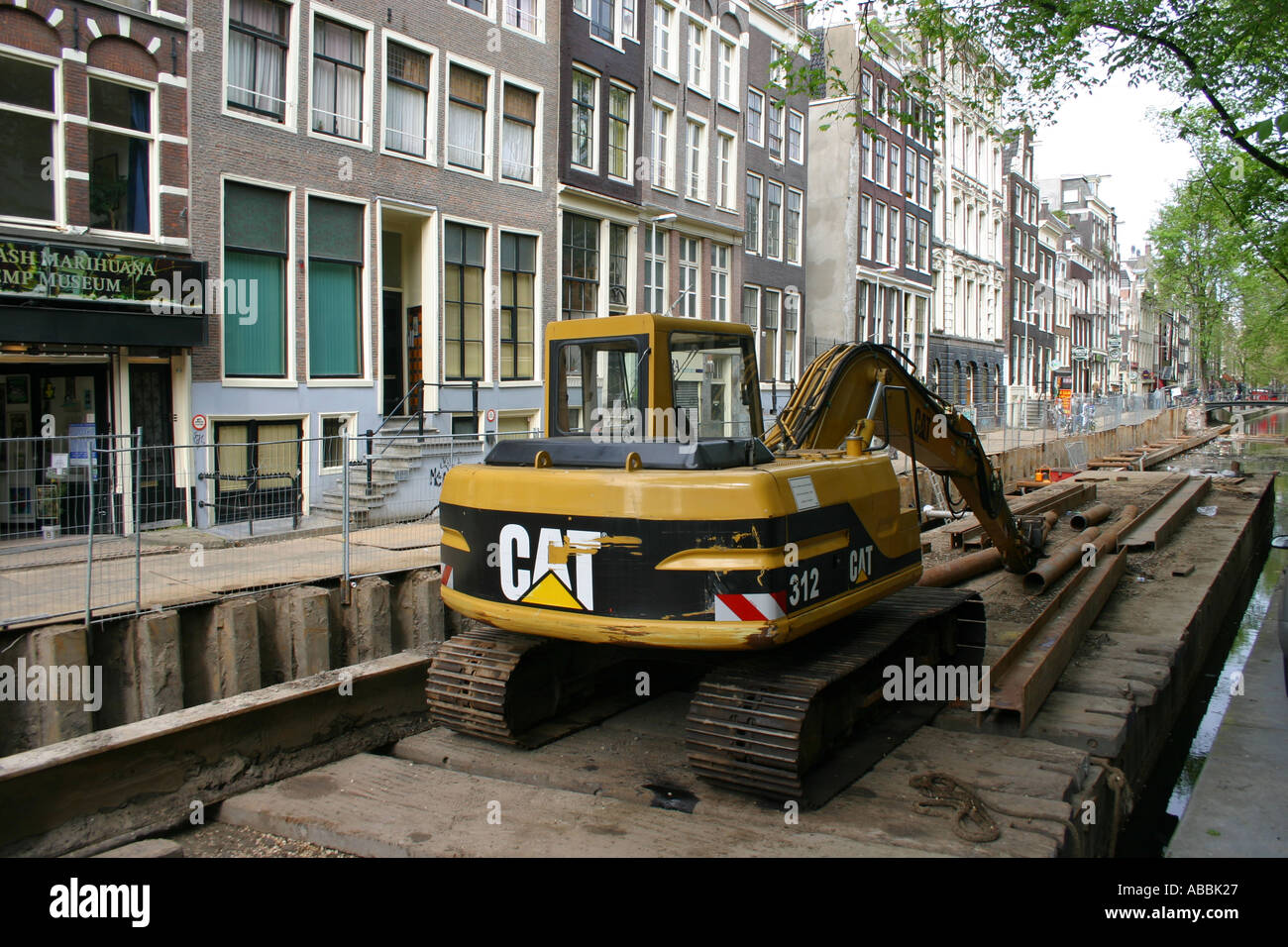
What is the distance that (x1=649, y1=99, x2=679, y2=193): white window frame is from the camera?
24.5 metres

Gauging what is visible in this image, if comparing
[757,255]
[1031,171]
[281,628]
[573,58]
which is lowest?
[281,628]

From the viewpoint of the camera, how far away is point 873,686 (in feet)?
19.8

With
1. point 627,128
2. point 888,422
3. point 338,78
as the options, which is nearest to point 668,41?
point 627,128

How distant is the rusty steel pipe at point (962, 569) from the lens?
936 centimetres

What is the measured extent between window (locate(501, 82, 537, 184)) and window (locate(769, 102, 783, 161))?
1161 cm

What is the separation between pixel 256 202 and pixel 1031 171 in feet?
179

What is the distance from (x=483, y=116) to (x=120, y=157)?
7.95 m

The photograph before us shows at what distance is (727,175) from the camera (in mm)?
27969

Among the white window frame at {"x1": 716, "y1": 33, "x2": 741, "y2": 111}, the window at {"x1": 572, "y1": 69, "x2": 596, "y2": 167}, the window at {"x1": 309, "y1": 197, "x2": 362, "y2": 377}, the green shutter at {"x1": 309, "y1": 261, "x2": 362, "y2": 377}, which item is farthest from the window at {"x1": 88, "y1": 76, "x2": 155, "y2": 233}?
the white window frame at {"x1": 716, "y1": 33, "x2": 741, "y2": 111}

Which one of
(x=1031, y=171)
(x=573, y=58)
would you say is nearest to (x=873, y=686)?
(x=573, y=58)

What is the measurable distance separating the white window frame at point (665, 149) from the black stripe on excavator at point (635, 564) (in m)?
20.5

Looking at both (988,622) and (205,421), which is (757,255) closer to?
(205,421)

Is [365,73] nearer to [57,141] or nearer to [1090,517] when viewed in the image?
[57,141]

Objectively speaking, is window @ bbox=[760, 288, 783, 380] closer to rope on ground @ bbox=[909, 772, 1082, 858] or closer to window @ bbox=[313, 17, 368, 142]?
window @ bbox=[313, 17, 368, 142]
